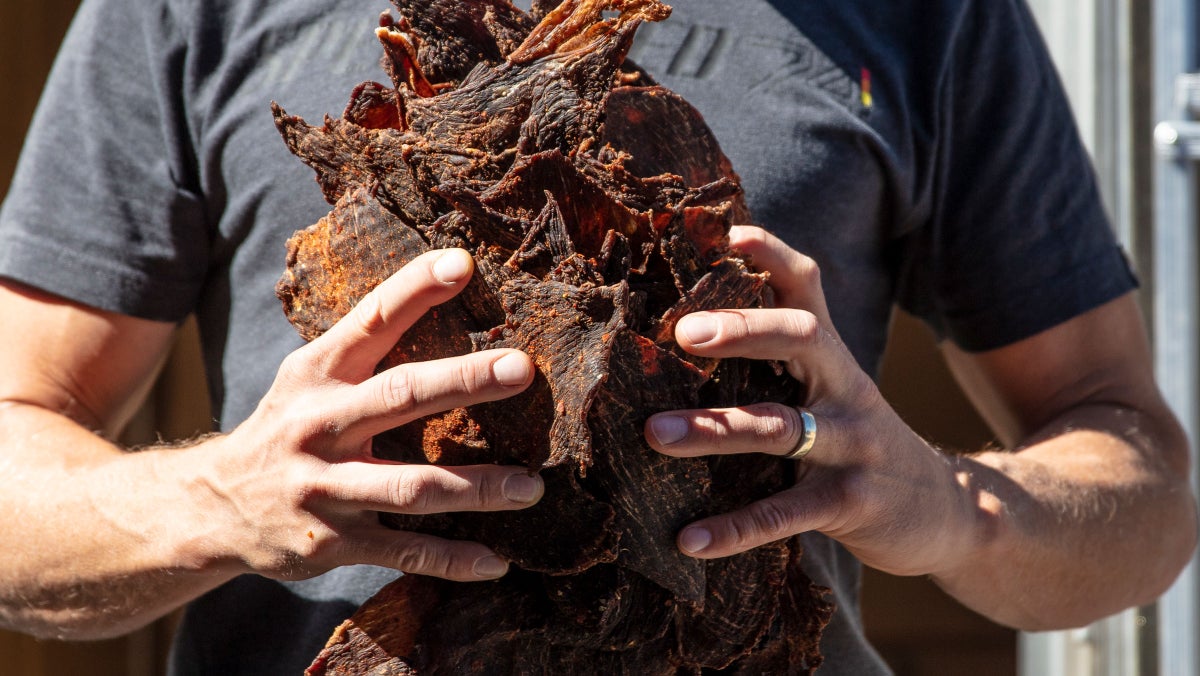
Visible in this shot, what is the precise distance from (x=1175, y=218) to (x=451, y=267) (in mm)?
2389

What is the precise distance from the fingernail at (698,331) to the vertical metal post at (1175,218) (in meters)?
2.14

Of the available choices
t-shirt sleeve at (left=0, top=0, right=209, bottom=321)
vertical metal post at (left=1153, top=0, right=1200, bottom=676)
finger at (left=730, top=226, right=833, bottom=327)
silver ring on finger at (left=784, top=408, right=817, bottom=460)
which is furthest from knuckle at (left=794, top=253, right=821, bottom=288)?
vertical metal post at (left=1153, top=0, right=1200, bottom=676)

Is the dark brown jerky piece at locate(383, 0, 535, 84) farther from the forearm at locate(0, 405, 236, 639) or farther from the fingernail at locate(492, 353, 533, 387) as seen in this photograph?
the forearm at locate(0, 405, 236, 639)

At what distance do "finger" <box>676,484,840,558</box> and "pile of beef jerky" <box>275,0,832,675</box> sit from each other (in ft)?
0.08

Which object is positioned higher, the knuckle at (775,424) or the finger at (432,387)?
the finger at (432,387)

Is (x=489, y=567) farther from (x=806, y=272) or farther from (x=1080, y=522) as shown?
(x=1080, y=522)

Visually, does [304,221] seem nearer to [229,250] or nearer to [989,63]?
[229,250]

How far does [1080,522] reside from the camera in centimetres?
153

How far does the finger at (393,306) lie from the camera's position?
88cm

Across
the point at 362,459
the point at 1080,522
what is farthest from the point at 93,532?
the point at 1080,522

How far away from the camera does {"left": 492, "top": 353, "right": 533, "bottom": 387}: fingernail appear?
851 mm

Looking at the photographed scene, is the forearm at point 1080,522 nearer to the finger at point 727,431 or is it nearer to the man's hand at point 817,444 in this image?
the man's hand at point 817,444

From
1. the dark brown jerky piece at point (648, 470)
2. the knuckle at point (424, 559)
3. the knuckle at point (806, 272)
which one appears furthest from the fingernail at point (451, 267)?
the knuckle at point (806, 272)

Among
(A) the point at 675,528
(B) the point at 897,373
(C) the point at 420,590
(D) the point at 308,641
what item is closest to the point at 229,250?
(D) the point at 308,641
